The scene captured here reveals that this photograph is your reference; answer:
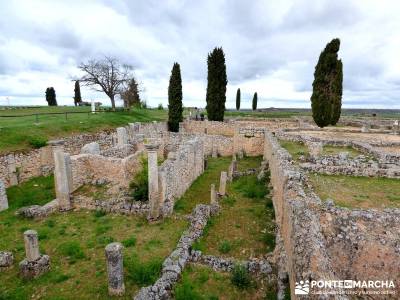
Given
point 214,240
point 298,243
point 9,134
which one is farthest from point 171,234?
point 9,134

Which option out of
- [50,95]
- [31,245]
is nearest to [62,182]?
[31,245]

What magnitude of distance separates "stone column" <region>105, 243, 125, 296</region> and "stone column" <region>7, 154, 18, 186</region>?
1061 cm

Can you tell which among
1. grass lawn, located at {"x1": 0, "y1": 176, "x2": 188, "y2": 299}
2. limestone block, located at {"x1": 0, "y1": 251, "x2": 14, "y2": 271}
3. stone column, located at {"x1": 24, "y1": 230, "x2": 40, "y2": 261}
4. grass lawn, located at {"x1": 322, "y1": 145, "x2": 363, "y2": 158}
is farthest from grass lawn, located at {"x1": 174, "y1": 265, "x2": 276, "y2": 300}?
grass lawn, located at {"x1": 322, "y1": 145, "x2": 363, "y2": 158}

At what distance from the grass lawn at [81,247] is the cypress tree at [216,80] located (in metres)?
24.8

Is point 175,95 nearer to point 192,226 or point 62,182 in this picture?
point 62,182

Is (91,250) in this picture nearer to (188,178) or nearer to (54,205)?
(54,205)

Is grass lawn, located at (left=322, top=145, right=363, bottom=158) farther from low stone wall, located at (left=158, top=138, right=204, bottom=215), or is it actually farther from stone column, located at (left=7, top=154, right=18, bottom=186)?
stone column, located at (left=7, top=154, right=18, bottom=186)

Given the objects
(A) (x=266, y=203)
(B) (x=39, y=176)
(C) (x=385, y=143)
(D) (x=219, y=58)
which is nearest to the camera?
(A) (x=266, y=203)

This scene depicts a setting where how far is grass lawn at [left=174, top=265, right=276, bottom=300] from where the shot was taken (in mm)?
6766

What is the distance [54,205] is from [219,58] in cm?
2757

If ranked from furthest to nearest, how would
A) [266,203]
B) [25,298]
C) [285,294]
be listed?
[266,203]
[25,298]
[285,294]

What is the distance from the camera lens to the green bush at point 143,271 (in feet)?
24.5

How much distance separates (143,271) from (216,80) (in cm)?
2935

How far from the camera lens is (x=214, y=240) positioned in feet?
32.9
